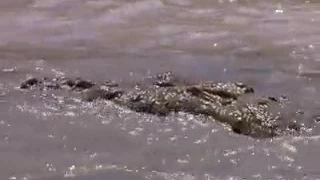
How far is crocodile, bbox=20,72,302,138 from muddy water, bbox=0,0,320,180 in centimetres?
11

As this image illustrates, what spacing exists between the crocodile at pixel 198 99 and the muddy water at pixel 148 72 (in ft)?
0.35

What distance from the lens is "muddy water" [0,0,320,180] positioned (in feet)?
12.1

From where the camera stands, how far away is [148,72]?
5.37 meters

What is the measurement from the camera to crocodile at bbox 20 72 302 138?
14.2 ft

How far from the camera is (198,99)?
468 cm

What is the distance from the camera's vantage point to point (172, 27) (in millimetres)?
6578

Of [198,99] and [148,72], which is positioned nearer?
[198,99]

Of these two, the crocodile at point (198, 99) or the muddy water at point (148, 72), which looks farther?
the crocodile at point (198, 99)

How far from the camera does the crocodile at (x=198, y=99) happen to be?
14.2ft

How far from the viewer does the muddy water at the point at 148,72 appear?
3.68 meters

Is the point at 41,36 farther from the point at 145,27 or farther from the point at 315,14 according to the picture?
the point at 315,14

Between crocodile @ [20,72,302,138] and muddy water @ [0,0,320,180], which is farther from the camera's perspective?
crocodile @ [20,72,302,138]

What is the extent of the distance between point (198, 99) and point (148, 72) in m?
0.77

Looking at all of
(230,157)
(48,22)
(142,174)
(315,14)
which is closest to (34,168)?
(142,174)
